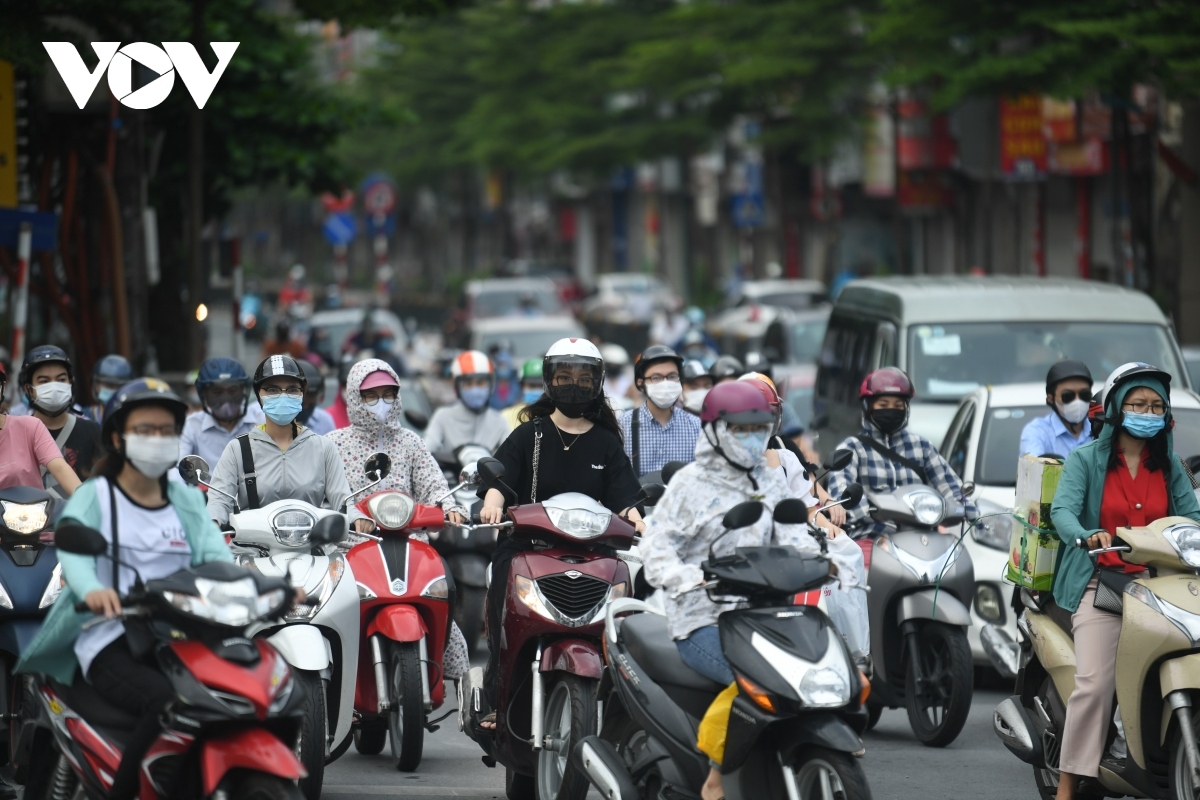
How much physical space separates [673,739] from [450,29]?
168ft

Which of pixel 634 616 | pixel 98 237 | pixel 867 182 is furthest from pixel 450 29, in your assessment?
pixel 634 616

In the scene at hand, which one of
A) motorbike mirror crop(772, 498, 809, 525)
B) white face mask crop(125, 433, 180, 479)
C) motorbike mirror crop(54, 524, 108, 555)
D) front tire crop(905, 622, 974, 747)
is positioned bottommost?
front tire crop(905, 622, 974, 747)

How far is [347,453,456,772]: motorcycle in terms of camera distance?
8.00m

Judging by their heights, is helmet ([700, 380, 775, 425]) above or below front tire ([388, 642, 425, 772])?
above

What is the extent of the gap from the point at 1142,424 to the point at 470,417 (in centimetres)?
616

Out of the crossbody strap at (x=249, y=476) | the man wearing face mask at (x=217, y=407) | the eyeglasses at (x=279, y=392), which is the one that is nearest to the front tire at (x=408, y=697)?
the crossbody strap at (x=249, y=476)

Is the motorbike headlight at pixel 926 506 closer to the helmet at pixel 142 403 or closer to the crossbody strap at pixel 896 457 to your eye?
the crossbody strap at pixel 896 457

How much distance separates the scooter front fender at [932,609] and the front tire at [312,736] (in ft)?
10.1

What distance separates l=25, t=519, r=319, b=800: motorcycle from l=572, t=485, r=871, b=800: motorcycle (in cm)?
113

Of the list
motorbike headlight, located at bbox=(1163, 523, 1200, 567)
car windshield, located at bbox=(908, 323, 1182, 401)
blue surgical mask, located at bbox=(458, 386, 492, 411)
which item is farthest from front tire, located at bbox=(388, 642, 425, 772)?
car windshield, located at bbox=(908, 323, 1182, 401)

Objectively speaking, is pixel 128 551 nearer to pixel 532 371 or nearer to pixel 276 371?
pixel 276 371

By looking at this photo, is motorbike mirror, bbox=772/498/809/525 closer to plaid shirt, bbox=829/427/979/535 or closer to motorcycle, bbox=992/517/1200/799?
motorcycle, bbox=992/517/1200/799

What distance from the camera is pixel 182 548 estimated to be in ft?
18.3

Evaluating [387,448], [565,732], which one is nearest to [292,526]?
[565,732]
